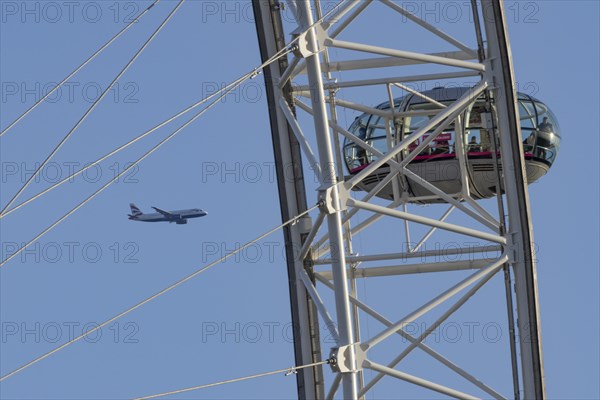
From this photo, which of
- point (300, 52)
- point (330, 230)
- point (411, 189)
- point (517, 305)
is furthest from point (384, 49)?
point (411, 189)

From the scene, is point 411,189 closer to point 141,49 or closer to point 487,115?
point 487,115

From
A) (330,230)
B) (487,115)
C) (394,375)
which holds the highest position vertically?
(487,115)

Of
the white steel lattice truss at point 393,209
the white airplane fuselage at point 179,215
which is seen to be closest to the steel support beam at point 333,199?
the white steel lattice truss at point 393,209

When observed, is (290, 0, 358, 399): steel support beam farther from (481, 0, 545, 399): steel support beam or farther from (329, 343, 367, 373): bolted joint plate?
(481, 0, 545, 399): steel support beam

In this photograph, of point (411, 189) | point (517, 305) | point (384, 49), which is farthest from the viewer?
point (411, 189)

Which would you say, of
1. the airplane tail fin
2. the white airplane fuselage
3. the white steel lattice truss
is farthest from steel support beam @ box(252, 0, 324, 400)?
the airplane tail fin

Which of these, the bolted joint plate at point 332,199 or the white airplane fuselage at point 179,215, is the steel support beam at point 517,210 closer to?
the bolted joint plate at point 332,199
